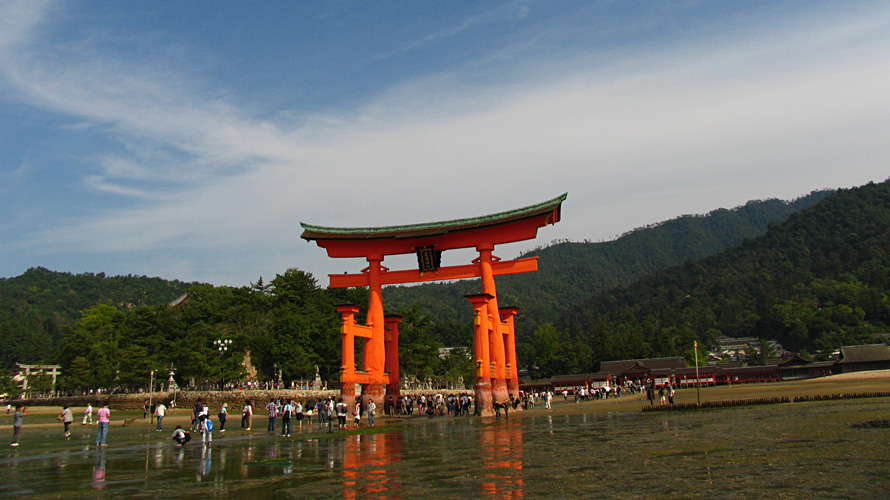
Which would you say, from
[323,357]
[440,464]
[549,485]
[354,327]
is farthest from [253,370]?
[549,485]

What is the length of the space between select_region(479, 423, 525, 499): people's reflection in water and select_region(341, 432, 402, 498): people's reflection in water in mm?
1399

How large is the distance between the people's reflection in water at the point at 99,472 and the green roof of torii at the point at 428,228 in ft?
62.8

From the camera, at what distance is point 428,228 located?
3247 centimetres

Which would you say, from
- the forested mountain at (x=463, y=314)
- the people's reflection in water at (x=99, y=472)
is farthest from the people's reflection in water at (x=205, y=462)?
the forested mountain at (x=463, y=314)

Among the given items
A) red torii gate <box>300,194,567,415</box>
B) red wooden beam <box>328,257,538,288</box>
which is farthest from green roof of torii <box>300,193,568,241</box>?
red wooden beam <box>328,257,538,288</box>

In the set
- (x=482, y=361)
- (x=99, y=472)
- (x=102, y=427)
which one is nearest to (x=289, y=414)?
(x=102, y=427)

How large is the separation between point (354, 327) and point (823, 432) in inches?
848

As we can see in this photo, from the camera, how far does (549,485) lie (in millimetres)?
8266

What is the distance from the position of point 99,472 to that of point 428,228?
22702mm

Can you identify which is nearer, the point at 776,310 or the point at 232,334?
the point at 232,334

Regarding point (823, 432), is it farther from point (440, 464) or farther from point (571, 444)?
point (440, 464)

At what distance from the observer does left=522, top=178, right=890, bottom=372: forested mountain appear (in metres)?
95.6

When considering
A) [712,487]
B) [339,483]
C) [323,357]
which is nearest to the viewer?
Answer: [712,487]

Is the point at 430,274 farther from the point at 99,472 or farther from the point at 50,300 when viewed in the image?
the point at 50,300
